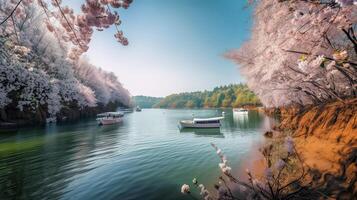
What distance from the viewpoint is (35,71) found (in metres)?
21.0

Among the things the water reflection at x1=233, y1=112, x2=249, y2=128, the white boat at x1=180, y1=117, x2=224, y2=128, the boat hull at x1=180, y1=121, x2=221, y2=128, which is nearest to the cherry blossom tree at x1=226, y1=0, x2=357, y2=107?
the white boat at x1=180, y1=117, x2=224, y2=128

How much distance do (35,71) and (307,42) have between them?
2648cm

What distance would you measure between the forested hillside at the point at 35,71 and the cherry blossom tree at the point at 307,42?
7.31 m

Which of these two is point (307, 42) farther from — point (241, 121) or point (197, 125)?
point (241, 121)

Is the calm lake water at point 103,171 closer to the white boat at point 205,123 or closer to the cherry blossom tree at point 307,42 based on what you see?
the cherry blossom tree at point 307,42

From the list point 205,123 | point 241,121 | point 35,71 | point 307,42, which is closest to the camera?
point 307,42

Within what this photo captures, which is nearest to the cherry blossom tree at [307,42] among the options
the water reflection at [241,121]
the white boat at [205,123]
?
the white boat at [205,123]

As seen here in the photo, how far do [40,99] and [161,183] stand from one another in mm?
22469

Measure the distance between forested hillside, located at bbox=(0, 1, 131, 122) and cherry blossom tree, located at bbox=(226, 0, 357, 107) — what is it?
7309 millimetres

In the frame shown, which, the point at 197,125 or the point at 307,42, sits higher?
the point at 307,42

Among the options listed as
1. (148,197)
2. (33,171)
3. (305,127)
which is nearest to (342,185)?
(148,197)

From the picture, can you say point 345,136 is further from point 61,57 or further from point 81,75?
point 81,75

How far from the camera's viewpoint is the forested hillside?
16.2 meters

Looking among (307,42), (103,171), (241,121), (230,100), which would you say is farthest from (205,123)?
(230,100)
